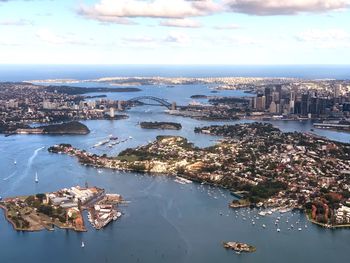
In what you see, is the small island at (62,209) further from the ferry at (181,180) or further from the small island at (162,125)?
the small island at (162,125)

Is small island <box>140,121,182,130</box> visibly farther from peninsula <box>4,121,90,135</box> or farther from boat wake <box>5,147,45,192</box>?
boat wake <box>5,147,45,192</box>

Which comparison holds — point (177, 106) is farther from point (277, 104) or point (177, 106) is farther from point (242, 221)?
point (242, 221)

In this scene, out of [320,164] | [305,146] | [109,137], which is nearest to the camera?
[320,164]

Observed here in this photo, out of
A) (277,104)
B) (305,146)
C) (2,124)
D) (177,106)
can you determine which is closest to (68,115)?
(2,124)

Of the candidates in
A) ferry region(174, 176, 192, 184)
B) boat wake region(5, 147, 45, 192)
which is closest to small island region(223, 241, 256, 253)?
ferry region(174, 176, 192, 184)

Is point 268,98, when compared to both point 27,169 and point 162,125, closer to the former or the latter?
point 162,125

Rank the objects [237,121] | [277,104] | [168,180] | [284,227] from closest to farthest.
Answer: [284,227] → [168,180] → [237,121] → [277,104]
